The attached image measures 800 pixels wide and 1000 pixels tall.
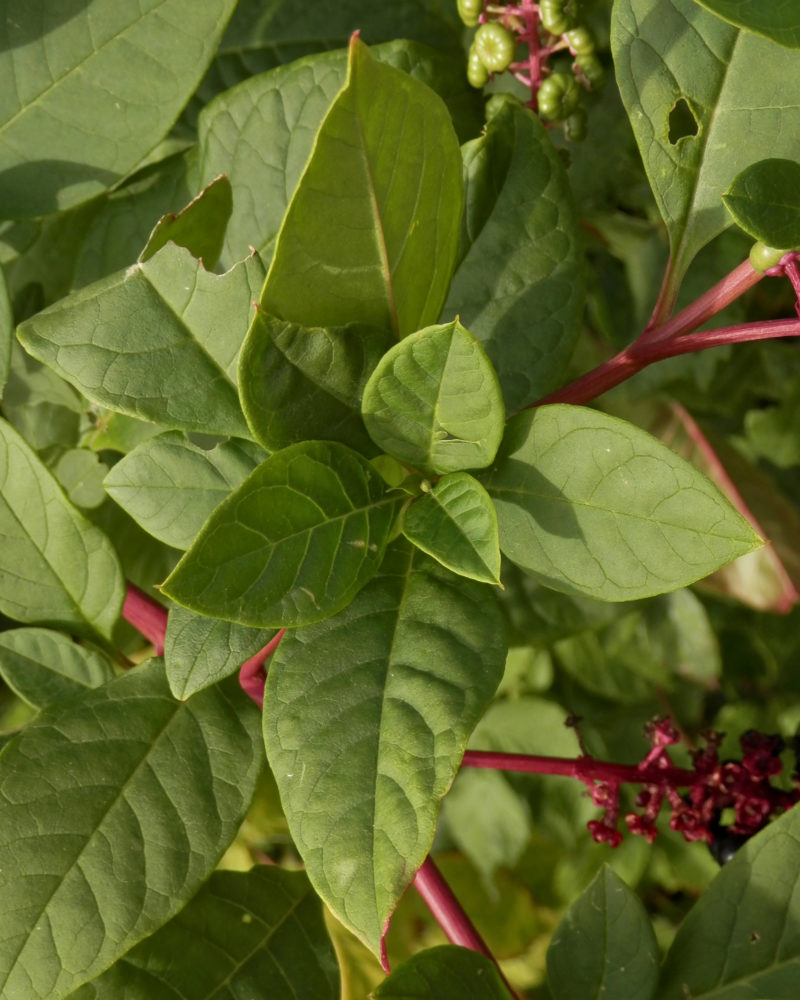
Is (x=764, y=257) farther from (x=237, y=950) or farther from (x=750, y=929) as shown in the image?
(x=237, y=950)

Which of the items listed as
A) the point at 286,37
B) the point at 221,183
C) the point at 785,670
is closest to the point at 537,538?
the point at 221,183

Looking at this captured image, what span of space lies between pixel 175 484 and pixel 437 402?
0.27 metres

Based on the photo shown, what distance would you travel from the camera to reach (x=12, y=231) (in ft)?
4.18

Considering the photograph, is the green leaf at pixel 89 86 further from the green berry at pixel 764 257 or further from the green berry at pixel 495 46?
the green berry at pixel 764 257

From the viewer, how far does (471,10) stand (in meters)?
1.22

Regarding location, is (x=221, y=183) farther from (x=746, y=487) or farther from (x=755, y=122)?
(x=746, y=487)

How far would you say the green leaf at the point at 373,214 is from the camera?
768mm

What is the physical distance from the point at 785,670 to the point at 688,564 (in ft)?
5.49

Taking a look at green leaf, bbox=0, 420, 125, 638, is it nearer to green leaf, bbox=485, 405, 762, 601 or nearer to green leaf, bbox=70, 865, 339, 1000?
green leaf, bbox=70, 865, 339, 1000

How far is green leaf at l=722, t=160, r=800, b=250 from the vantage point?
0.83 meters

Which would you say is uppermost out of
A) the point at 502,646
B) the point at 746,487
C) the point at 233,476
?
the point at 233,476

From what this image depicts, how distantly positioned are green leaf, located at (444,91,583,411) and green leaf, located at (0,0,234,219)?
1.11 ft

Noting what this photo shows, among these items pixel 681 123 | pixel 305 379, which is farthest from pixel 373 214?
pixel 681 123

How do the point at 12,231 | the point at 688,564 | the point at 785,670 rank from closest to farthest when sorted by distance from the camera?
the point at 688,564 < the point at 12,231 < the point at 785,670
